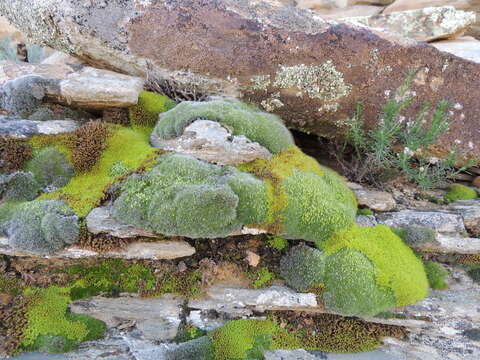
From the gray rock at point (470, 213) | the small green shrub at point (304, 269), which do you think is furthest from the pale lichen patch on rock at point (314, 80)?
the small green shrub at point (304, 269)

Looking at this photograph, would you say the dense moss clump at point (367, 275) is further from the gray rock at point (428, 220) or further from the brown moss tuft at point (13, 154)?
the brown moss tuft at point (13, 154)

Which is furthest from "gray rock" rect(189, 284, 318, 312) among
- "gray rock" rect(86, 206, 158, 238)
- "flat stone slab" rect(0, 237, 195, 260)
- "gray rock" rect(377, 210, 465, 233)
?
"gray rock" rect(377, 210, 465, 233)

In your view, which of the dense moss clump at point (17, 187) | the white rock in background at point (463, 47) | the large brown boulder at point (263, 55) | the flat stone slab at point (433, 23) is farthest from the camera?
the flat stone slab at point (433, 23)

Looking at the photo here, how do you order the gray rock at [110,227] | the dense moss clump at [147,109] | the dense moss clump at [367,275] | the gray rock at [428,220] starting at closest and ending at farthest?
the gray rock at [110,227], the dense moss clump at [367,275], the gray rock at [428,220], the dense moss clump at [147,109]

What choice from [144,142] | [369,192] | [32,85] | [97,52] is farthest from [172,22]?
[369,192]

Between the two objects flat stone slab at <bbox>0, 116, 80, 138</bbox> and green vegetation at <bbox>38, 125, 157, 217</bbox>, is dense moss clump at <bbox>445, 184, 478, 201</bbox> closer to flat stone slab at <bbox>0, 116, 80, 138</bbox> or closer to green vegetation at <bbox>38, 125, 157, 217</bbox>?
green vegetation at <bbox>38, 125, 157, 217</bbox>
